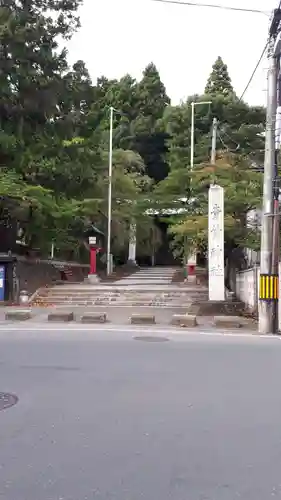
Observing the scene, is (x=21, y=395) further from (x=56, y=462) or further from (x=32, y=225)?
(x=32, y=225)

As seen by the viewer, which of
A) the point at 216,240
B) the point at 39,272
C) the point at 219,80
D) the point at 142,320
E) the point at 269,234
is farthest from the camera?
the point at 219,80

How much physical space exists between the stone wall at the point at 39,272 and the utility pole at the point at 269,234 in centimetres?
1183

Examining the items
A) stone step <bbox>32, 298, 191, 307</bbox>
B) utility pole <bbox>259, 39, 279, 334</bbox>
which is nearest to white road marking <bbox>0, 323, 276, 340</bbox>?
utility pole <bbox>259, 39, 279, 334</bbox>

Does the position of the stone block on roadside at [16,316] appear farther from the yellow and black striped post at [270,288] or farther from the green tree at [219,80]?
the green tree at [219,80]

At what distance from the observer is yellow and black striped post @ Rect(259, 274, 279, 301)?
15.2 meters

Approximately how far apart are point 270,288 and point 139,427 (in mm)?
10255

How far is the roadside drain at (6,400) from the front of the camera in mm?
6378

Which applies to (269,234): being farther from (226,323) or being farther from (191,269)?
(191,269)

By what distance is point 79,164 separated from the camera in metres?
23.9

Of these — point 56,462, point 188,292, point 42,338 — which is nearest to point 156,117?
point 188,292

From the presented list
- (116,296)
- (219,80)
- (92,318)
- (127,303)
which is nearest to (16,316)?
(92,318)

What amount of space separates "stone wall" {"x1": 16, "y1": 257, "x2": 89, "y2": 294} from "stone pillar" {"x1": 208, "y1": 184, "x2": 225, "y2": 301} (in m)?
8.94

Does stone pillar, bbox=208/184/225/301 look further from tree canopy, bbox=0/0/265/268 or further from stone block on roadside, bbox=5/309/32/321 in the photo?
stone block on roadside, bbox=5/309/32/321

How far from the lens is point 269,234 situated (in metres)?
15.4
